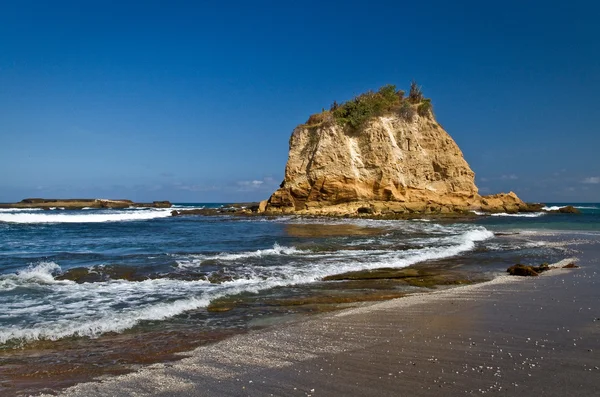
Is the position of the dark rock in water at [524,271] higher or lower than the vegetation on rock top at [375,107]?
lower

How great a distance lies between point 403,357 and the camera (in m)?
4.54

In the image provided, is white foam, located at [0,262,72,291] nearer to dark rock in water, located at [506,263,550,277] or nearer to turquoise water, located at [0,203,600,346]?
turquoise water, located at [0,203,600,346]

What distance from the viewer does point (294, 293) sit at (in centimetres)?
863

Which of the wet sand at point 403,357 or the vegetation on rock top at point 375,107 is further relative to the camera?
the vegetation on rock top at point 375,107

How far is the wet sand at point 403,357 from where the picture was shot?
3.79 metres

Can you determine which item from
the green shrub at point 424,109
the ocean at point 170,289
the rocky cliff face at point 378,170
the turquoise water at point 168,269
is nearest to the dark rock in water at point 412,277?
the ocean at point 170,289

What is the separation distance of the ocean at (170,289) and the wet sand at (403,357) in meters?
0.63

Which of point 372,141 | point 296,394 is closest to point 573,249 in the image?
point 296,394

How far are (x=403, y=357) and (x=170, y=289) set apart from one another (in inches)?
233

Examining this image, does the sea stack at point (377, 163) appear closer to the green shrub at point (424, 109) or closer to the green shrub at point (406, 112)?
the green shrub at point (406, 112)

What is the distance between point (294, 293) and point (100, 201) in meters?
83.6

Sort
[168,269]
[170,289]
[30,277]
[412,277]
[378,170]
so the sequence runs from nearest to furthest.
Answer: [170,289], [30,277], [412,277], [168,269], [378,170]

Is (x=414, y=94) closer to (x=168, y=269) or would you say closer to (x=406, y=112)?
(x=406, y=112)

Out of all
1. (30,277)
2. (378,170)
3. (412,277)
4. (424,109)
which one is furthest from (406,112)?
(30,277)
